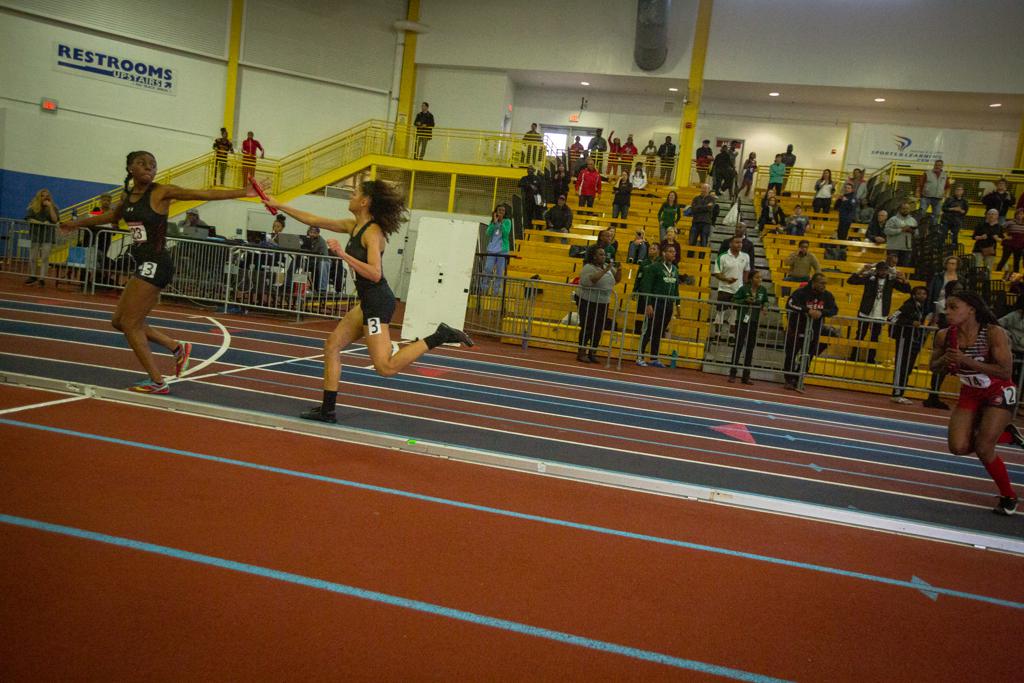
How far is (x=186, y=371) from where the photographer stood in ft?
24.2

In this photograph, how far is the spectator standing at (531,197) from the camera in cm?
1983

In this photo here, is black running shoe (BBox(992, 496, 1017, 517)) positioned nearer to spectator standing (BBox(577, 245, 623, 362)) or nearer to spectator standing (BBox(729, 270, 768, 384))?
spectator standing (BBox(729, 270, 768, 384))

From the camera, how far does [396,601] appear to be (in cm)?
299

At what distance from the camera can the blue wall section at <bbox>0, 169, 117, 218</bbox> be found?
22.2 meters

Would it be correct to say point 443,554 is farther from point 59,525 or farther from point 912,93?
point 912,93

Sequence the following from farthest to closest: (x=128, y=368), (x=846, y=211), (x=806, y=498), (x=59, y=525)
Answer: (x=846, y=211)
(x=128, y=368)
(x=806, y=498)
(x=59, y=525)

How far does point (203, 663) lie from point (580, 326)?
1087 cm

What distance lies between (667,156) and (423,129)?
30.4 ft

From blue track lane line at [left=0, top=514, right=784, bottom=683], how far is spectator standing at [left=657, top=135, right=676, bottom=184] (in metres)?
24.8

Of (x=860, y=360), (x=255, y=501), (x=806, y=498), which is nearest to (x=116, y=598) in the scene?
(x=255, y=501)

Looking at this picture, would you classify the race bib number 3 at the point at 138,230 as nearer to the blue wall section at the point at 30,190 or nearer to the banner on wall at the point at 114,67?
the blue wall section at the point at 30,190

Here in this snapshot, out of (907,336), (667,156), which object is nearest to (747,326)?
(907,336)

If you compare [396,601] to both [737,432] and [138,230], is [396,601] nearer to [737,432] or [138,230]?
[138,230]

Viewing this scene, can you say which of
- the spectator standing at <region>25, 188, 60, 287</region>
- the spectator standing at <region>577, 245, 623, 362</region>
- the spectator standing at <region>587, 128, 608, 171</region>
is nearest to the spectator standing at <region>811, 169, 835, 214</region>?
the spectator standing at <region>587, 128, 608, 171</region>
